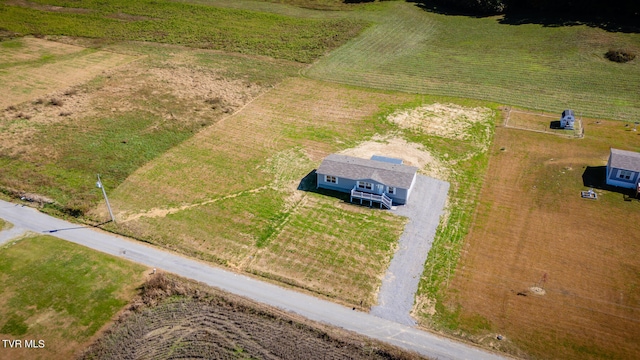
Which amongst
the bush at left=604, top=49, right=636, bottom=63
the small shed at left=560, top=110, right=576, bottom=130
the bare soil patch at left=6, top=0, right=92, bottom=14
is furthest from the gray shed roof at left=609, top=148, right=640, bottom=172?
the bare soil patch at left=6, top=0, right=92, bottom=14

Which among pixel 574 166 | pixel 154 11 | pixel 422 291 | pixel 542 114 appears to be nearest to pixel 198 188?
pixel 422 291

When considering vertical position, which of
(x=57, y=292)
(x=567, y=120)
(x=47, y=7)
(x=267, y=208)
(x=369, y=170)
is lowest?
(x=57, y=292)

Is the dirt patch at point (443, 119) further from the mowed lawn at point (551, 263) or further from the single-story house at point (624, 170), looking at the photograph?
the single-story house at point (624, 170)

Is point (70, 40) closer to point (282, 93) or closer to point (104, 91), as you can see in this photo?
point (104, 91)

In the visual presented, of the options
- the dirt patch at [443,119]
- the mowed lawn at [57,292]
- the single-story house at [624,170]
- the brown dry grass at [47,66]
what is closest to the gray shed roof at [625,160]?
the single-story house at [624,170]

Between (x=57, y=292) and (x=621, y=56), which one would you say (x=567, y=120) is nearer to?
(x=621, y=56)

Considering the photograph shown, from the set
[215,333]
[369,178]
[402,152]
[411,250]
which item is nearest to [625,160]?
[402,152]

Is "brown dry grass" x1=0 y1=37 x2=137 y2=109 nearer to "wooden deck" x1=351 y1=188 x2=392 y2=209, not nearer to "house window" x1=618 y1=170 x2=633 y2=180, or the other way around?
"wooden deck" x1=351 y1=188 x2=392 y2=209
